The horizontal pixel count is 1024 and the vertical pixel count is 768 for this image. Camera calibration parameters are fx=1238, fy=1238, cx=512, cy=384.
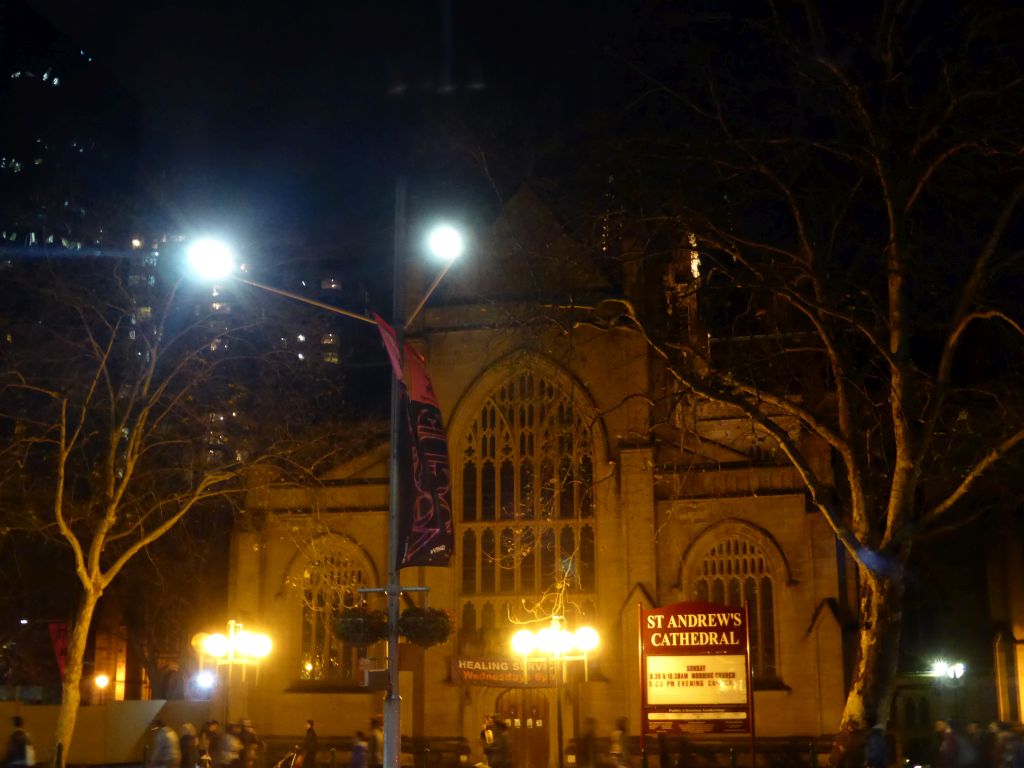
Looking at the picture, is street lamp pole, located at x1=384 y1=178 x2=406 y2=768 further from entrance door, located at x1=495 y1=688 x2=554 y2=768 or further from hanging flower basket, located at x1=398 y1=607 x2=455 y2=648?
entrance door, located at x1=495 y1=688 x2=554 y2=768

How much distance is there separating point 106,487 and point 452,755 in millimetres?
11933

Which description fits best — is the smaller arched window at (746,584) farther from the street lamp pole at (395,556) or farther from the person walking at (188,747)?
the street lamp pole at (395,556)

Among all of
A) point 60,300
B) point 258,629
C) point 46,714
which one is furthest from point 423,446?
point 46,714

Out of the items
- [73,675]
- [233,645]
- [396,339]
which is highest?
[396,339]

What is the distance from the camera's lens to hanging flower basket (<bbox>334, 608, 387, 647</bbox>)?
54.9 ft

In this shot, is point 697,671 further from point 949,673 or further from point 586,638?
point 949,673

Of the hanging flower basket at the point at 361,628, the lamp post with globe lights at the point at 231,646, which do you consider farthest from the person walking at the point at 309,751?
the hanging flower basket at the point at 361,628

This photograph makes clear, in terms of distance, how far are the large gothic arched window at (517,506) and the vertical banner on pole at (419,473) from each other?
16.5 metres

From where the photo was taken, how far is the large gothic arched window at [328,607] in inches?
1363

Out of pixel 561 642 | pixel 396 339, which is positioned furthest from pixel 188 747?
pixel 396 339

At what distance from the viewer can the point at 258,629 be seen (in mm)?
35125

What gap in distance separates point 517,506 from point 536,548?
1.28 metres

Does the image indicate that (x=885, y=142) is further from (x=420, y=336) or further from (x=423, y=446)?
(x=420, y=336)

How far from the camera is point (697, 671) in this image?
2381 centimetres
